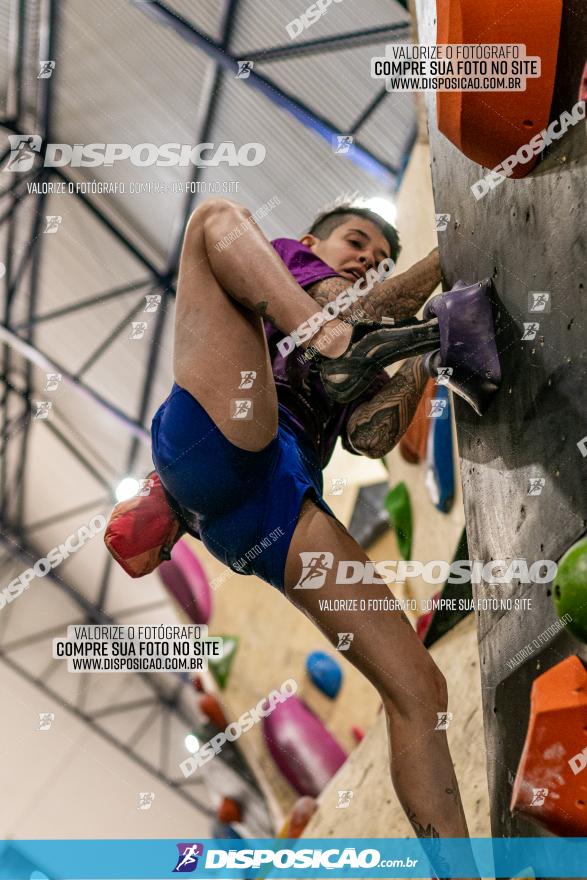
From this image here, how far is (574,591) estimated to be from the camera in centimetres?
123

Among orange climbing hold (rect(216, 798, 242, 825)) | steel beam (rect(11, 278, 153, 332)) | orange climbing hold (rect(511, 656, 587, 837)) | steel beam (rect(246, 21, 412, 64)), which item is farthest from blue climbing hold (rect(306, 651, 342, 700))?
orange climbing hold (rect(511, 656, 587, 837))

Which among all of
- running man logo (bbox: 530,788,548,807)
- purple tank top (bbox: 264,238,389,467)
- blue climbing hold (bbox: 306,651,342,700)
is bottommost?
blue climbing hold (bbox: 306,651,342,700)

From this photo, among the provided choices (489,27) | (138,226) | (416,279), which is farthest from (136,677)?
(489,27)

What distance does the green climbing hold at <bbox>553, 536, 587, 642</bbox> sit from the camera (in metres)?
1.22

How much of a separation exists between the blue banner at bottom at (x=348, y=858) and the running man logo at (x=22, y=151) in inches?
69.4

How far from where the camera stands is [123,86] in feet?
13.1

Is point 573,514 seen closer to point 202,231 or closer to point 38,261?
point 202,231
